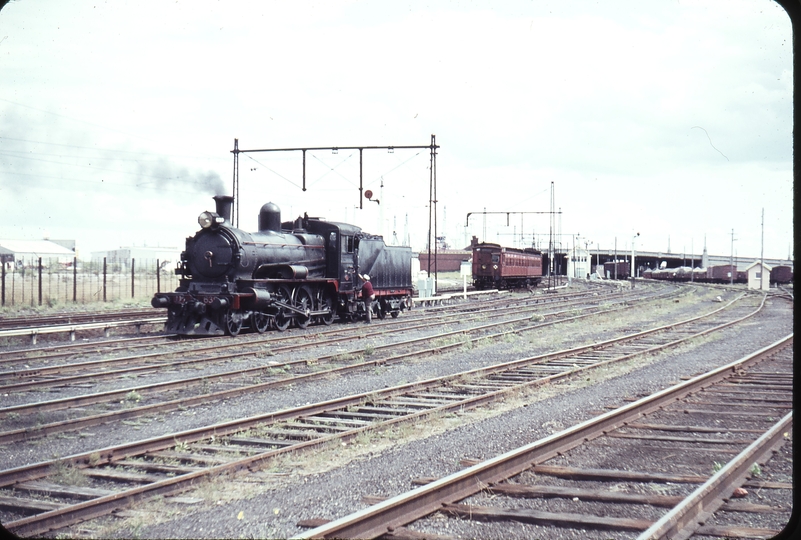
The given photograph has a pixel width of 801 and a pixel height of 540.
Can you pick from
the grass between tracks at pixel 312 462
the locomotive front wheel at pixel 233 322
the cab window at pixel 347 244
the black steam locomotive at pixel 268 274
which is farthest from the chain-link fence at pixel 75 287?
the grass between tracks at pixel 312 462

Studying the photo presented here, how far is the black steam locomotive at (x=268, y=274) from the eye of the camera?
696 inches

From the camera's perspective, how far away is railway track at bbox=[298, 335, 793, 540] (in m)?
4.77

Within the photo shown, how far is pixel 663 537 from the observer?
4461mm

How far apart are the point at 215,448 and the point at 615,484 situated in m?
3.88

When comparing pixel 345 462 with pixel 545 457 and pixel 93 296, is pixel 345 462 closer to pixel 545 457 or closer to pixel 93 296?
pixel 545 457

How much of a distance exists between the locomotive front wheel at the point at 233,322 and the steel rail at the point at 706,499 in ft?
43.8

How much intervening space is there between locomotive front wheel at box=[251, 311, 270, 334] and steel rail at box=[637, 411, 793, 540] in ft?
45.1

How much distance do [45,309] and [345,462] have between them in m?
24.5

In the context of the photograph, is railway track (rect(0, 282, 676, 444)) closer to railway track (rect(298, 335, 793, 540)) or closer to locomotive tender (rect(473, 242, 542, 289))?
railway track (rect(298, 335, 793, 540))

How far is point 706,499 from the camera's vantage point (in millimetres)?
5199

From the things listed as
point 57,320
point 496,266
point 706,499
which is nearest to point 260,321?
point 57,320

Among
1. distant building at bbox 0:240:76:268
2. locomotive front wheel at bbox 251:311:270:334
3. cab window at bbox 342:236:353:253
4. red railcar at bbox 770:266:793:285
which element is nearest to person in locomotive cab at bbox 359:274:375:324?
cab window at bbox 342:236:353:253

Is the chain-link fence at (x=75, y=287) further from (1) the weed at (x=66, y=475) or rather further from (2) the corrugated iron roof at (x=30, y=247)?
(1) the weed at (x=66, y=475)

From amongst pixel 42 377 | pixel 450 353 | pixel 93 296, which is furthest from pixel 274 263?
pixel 93 296
